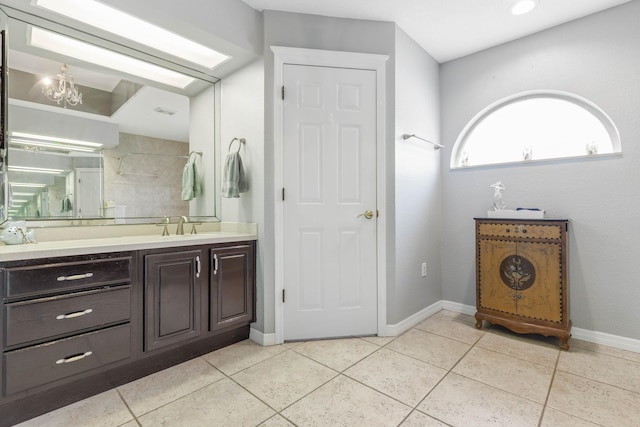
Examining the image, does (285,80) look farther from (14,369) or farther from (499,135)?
(14,369)

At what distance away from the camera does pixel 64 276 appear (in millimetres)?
1547

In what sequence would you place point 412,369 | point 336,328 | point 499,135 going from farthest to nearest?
point 499,135 < point 336,328 < point 412,369

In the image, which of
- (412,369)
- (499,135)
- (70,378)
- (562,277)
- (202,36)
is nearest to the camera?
(70,378)

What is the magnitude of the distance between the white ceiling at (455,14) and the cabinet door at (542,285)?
71.6 inches

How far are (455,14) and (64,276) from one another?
317 centimetres

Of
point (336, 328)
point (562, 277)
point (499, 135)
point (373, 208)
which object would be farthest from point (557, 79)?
point (336, 328)

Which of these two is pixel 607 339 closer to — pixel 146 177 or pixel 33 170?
pixel 146 177

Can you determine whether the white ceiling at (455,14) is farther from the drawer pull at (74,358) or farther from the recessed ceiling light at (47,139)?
the drawer pull at (74,358)

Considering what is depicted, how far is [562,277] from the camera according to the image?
2.22 metres

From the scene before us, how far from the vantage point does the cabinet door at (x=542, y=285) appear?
88.3 inches

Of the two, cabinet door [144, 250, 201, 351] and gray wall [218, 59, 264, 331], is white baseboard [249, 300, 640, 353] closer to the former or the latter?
gray wall [218, 59, 264, 331]

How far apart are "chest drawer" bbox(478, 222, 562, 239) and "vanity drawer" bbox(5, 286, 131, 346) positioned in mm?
2712

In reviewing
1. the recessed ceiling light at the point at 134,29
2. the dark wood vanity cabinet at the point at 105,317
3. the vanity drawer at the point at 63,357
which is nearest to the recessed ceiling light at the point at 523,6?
the recessed ceiling light at the point at 134,29

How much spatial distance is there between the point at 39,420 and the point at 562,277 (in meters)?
3.32
